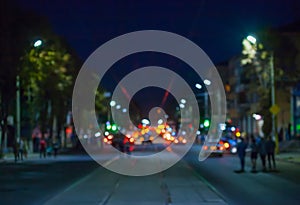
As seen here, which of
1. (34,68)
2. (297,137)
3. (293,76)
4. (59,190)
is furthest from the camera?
(297,137)

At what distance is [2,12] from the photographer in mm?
42656

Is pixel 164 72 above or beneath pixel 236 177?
above

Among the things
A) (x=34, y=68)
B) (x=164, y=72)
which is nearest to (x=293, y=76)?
(x=164, y=72)

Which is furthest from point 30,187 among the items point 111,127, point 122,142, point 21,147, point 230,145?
point 230,145

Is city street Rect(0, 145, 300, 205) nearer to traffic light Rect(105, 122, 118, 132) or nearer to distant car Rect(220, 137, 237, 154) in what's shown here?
traffic light Rect(105, 122, 118, 132)

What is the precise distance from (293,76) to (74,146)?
32.5 m

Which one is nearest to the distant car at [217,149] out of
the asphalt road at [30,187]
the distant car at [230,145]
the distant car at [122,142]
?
the distant car at [230,145]

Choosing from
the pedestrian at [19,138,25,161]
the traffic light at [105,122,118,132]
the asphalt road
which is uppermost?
the traffic light at [105,122,118,132]

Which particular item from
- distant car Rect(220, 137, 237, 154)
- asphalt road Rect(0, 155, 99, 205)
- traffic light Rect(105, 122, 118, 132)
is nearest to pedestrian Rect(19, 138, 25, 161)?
traffic light Rect(105, 122, 118, 132)

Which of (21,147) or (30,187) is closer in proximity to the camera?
(30,187)

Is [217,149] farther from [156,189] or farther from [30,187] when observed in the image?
[156,189]

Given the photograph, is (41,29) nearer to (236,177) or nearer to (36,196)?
(236,177)

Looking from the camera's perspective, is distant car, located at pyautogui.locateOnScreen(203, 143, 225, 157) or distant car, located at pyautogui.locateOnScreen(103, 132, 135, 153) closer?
distant car, located at pyautogui.locateOnScreen(103, 132, 135, 153)

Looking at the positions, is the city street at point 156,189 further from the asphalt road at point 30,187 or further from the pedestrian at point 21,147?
the pedestrian at point 21,147
